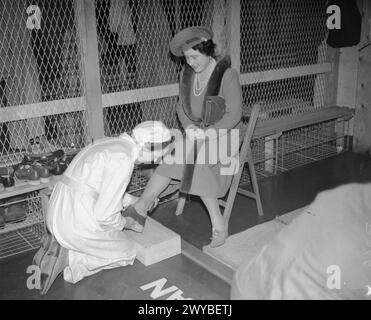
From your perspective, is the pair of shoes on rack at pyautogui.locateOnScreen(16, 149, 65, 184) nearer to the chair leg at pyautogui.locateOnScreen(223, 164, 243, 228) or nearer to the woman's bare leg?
the woman's bare leg

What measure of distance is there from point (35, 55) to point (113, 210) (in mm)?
1792

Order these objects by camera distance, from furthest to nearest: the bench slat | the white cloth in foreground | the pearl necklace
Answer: the bench slat, the pearl necklace, the white cloth in foreground

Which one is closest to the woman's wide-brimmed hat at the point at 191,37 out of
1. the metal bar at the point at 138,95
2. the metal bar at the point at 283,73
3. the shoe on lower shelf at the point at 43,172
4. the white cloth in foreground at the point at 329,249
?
the metal bar at the point at 138,95

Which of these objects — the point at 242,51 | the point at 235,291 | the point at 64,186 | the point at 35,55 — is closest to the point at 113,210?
the point at 64,186

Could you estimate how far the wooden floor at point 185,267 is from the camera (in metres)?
3.02

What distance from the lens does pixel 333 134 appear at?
6117 mm

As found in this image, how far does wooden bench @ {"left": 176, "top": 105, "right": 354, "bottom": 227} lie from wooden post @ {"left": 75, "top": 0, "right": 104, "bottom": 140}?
1.01 metres

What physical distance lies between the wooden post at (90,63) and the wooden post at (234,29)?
1484 millimetres

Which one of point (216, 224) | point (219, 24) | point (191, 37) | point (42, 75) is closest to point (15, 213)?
point (42, 75)

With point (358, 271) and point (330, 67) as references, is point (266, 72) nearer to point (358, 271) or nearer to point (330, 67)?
point (330, 67)

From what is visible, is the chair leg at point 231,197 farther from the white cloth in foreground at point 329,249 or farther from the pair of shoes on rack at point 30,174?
the white cloth in foreground at point 329,249

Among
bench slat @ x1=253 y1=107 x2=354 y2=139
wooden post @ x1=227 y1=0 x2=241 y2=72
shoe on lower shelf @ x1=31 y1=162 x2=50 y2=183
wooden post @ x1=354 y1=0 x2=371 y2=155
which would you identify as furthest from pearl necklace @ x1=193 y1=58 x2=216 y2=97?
wooden post @ x1=354 y1=0 x2=371 y2=155

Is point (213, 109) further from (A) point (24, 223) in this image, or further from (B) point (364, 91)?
(B) point (364, 91)

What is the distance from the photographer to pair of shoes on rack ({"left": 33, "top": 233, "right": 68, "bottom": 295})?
118 inches
